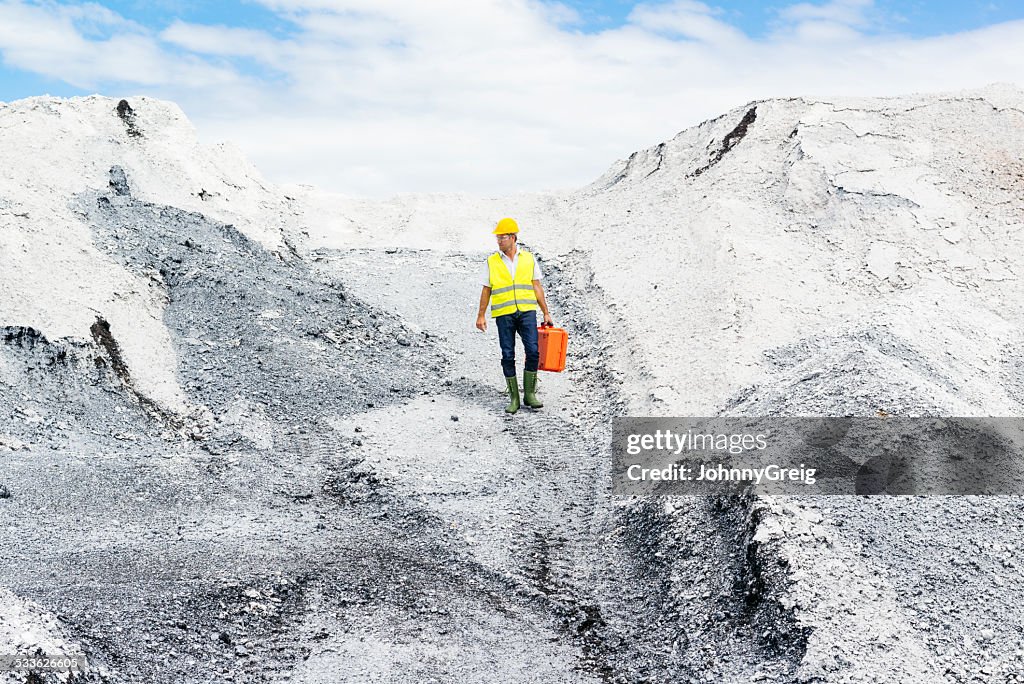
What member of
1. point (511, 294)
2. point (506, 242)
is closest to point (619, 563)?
point (511, 294)

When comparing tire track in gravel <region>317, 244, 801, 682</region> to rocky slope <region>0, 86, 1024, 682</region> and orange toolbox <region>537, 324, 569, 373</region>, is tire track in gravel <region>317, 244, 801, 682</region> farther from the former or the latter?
orange toolbox <region>537, 324, 569, 373</region>

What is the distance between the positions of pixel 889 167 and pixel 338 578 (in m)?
9.75

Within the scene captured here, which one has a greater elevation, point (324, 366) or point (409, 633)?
point (324, 366)

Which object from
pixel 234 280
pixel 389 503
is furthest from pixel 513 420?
pixel 234 280

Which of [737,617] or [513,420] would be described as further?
[513,420]

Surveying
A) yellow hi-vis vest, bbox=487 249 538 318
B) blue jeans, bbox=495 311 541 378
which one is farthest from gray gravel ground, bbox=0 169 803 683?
yellow hi-vis vest, bbox=487 249 538 318

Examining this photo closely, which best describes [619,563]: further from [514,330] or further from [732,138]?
[732,138]

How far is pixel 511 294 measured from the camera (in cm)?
875

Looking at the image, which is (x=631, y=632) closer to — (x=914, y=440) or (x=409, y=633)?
(x=409, y=633)

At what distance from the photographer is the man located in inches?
342

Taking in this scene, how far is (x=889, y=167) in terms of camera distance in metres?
12.5

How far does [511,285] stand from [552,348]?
2.74ft

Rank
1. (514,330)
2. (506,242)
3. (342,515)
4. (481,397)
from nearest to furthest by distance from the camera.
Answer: (342,515)
(506,242)
(514,330)
(481,397)

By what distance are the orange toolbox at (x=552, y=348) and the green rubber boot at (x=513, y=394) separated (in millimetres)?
301
